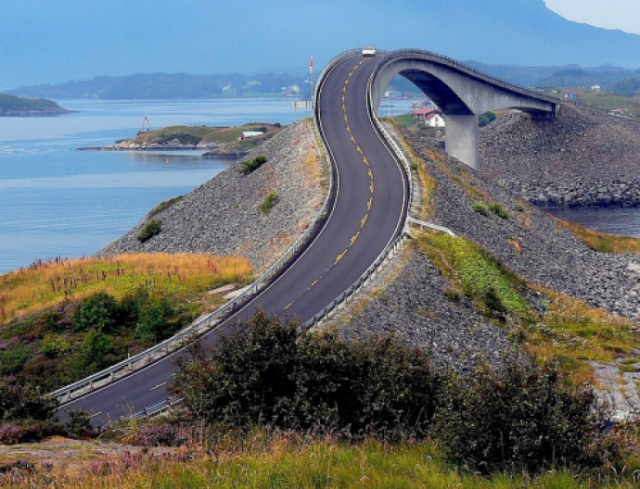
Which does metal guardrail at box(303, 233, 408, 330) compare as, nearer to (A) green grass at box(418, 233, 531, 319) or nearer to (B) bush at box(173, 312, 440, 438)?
(A) green grass at box(418, 233, 531, 319)

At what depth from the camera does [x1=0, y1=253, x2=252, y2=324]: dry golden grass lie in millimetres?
40062

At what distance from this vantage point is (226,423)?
58.0ft

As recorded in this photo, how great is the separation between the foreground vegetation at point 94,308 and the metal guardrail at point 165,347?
1218 millimetres

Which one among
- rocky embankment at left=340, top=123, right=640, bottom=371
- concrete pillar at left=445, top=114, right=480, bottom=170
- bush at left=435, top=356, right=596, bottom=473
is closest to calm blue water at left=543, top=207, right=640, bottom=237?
concrete pillar at left=445, top=114, right=480, bottom=170

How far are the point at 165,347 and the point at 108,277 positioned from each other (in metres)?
12.0

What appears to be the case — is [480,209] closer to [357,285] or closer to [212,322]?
[357,285]

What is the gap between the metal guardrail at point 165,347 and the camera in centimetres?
2864

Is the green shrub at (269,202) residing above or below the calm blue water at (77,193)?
above

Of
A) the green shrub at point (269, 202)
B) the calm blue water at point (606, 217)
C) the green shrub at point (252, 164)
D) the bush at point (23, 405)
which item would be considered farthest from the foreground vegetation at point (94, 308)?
the calm blue water at point (606, 217)

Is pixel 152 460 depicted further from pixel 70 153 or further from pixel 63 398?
pixel 70 153

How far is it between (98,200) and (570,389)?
103700 millimetres

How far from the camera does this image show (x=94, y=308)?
118 ft

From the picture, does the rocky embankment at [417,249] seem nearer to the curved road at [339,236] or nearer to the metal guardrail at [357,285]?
the metal guardrail at [357,285]

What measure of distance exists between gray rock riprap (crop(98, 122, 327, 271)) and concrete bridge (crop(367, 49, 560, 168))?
29.8m
